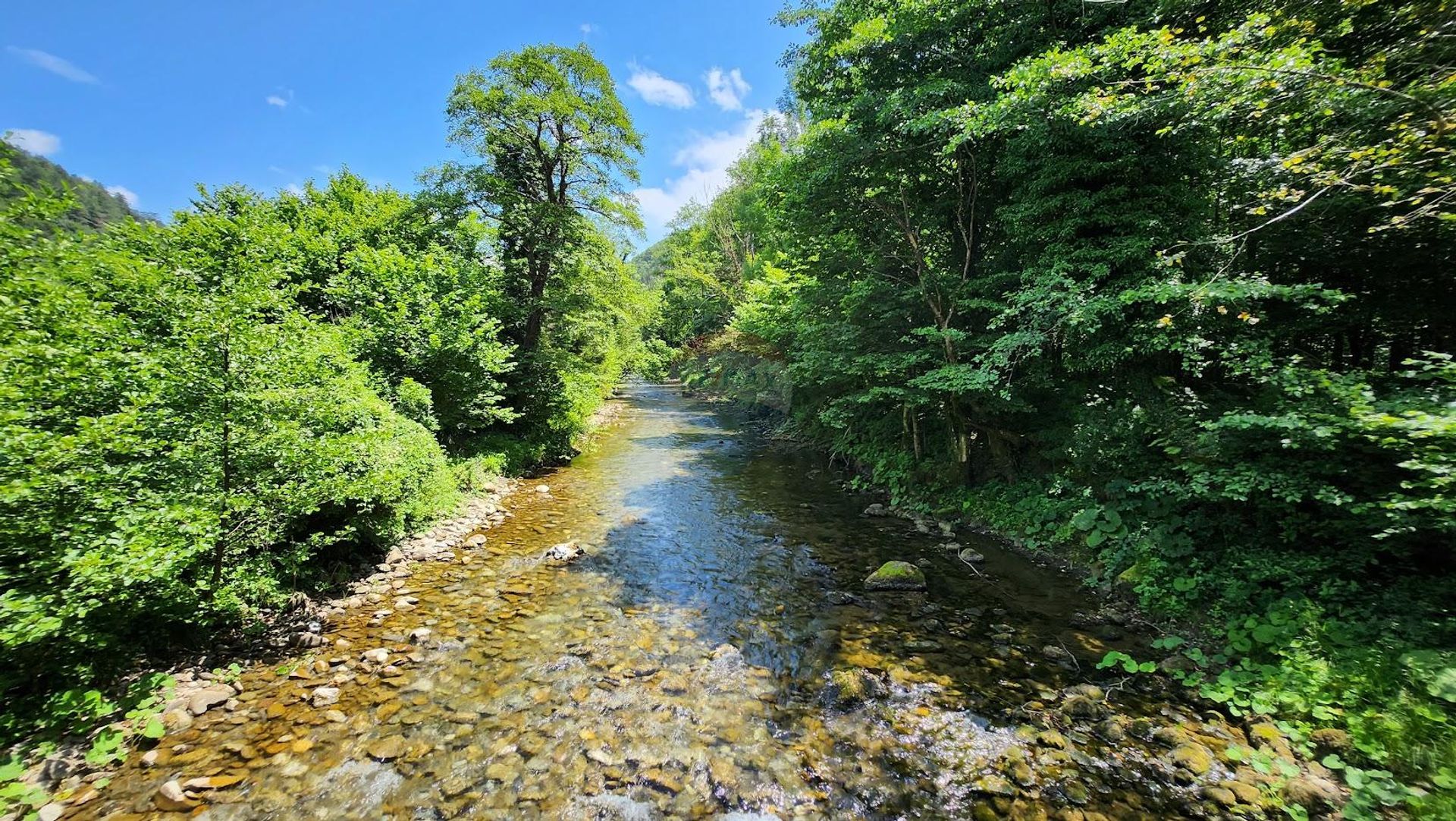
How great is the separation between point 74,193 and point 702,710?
25.2ft

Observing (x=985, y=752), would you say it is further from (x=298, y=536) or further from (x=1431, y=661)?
(x=298, y=536)

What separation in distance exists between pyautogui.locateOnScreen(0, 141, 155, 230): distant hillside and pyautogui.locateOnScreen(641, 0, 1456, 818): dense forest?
10.3 metres

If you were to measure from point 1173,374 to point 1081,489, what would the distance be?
86.0 inches

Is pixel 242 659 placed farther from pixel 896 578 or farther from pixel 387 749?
pixel 896 578

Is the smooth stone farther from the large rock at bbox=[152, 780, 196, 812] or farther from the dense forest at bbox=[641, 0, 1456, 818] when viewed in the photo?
the dense forest at bbox=[641, 0, 1456, 818]

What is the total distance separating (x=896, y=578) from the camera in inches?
293

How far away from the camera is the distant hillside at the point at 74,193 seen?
4.26 meters

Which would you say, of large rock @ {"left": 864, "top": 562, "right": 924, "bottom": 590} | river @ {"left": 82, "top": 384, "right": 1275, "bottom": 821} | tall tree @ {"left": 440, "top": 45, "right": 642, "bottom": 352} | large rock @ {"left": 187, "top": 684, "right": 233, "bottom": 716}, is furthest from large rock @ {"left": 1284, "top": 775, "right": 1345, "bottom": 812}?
tall tree @ {"left": 440, "top": 45, "right": 642, "bottom": 352}

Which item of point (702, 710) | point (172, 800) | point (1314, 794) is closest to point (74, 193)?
point (172, 800)

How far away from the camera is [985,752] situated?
4.23 metres

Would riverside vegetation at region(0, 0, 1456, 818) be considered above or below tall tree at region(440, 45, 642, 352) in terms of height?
below

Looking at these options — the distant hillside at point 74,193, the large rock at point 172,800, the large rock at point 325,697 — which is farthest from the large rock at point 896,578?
the distant hillside at point 74,193

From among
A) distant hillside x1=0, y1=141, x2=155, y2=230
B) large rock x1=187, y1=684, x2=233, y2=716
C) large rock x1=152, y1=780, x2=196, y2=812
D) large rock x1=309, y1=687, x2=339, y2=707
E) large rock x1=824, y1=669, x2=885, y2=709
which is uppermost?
distant hillside x1=0, y1=141, x2=155, y2=230

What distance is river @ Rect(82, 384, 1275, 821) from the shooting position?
12.4 ft
